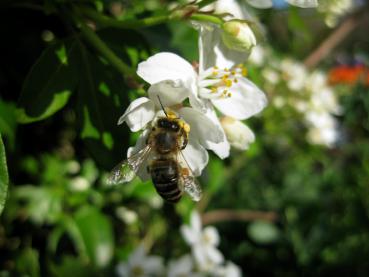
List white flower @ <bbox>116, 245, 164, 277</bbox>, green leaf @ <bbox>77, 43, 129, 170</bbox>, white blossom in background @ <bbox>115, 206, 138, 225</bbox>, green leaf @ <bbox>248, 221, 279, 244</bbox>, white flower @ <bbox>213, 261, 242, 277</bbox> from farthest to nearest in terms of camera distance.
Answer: green leaf @ <bbox>248, 221, 279, 244</bbox>, white flower @ <bbox>213, 261, 242, 277</bbox>, white blossom in background @ <bbox>115, 206, 138, 225</bbox>, white flower @ <bbox>116, 245, 164, 277</bbox>, green leaf @ <bbox>77, 43, 129, 170</bbox>

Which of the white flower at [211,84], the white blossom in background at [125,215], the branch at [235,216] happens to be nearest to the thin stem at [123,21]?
the white flower at [211,84]

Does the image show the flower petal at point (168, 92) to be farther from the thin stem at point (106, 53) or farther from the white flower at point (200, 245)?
the white flower at point (200, 245)

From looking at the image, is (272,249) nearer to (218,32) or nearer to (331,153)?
(331,153)

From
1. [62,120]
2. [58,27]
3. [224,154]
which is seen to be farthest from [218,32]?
[62,120]

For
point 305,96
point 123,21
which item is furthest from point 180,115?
point 305,96

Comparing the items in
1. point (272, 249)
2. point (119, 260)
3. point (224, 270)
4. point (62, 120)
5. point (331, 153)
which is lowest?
point (331, 153)

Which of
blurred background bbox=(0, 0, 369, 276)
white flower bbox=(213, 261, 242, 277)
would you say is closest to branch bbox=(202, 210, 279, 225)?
blurred background bbox=(0, 0, 369, 276)

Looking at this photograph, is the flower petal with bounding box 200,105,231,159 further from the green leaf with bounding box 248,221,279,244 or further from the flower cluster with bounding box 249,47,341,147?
the green leaf with bounding box 248,221,279,244
